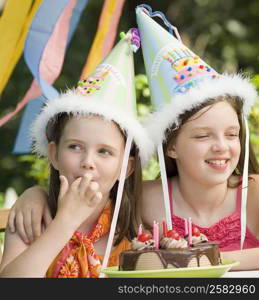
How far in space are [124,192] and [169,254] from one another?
1.89 feet

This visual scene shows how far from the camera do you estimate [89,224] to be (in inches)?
77.3

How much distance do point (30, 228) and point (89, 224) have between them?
190 millimetres

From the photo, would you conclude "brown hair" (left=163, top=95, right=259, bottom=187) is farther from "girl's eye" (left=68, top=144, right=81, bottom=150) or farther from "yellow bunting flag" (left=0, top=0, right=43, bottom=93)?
"yellow bunting flag" (left=0, top=0, right=43, bottom=93)

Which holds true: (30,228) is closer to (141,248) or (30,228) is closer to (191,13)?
(141,248)

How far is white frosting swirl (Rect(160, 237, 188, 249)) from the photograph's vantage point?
1.50m

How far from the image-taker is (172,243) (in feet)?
4.96

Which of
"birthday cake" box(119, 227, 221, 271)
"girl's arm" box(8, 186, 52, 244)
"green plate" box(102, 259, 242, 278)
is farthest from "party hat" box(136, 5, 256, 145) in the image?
"green plate" box(102, 259, 242, 278)

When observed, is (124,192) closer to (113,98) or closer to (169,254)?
(113,98)

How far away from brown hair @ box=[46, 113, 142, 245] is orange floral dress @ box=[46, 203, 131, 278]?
2.8 inches

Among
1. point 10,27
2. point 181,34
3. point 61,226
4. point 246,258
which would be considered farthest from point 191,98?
point 181,34

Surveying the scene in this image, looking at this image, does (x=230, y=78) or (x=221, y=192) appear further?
(x=221, y=192)

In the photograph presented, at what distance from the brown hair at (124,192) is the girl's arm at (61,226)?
0.35 m
